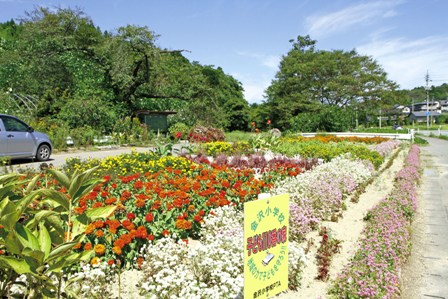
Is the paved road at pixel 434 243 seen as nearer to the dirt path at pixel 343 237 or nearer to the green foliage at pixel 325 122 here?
the dirt path at pixel 343 237

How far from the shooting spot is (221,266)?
3385 mm

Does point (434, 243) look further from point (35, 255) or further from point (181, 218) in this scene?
point (35, 255)

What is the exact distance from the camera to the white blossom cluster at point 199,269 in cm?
303

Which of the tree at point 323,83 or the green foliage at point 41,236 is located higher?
the tree at point 323,83

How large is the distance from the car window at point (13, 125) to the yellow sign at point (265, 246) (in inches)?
434

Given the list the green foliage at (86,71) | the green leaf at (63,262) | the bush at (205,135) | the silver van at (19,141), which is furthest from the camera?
the green foliage at (86,71)

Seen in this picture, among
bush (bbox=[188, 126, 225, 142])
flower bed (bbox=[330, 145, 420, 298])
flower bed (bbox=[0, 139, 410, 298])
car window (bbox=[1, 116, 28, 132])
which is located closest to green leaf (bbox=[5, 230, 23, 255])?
flower bed (bbox=[0, 139, 410, 298])

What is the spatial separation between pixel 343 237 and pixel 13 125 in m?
10.6

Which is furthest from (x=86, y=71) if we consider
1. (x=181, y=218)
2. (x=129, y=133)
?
(x=181, y=218)

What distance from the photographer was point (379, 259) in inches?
148

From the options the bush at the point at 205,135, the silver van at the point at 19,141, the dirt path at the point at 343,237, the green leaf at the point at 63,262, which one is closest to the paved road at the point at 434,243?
the dirt path at the point at 343,237

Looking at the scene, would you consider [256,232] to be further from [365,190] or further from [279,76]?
[279,76]

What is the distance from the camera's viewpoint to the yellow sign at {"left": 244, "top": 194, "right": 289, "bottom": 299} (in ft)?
8.04

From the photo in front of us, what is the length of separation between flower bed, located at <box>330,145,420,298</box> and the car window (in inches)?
422
